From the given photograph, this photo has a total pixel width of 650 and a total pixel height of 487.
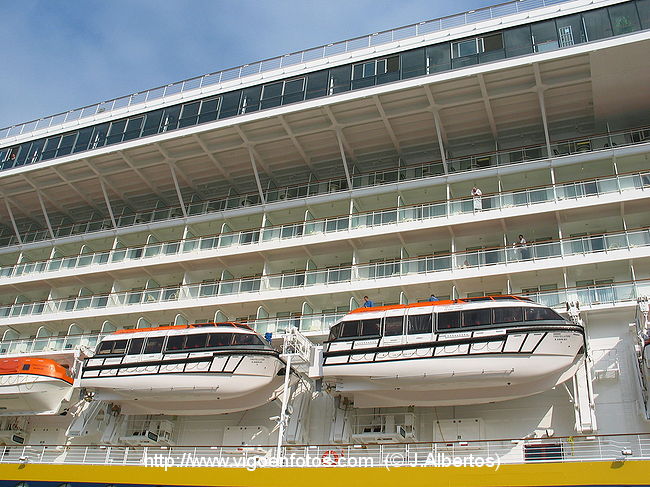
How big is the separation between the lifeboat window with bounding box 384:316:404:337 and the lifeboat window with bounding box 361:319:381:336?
0.78 feet

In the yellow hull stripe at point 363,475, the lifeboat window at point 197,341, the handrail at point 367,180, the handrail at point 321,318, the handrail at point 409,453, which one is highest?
the handrail at point 367,180

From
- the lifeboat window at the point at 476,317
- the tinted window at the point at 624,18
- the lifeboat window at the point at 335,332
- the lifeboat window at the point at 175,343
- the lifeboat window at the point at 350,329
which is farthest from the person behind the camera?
the tinted window at the point at 624,18

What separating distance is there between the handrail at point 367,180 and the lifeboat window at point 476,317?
8105mm

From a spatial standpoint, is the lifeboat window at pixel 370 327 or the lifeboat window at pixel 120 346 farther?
the lifeboat window at pixel 120 346

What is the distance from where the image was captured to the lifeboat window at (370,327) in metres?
18.7

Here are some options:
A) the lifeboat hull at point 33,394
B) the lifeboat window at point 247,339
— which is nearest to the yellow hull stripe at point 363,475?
the lifeboat hull at point 33,394

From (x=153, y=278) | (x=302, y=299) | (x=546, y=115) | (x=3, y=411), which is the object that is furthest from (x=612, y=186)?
(x=3, y=411)

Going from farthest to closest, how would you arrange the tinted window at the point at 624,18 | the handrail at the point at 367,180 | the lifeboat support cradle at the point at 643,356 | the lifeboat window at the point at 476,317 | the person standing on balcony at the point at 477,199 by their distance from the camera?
1. the handrail at the point at 367,180
2. the person standing on balcony at the point at 477,199
3. the tinted window at the point at 624,18
4. the lifeboat window at the point at 476,317
5. the lifeboat support cradle at the point at 643,356

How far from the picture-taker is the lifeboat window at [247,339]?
2047cm

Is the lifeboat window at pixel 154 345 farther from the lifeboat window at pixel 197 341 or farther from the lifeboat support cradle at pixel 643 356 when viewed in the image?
the lifeboat support cradle at pixel 643 356

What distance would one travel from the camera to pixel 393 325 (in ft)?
61.1

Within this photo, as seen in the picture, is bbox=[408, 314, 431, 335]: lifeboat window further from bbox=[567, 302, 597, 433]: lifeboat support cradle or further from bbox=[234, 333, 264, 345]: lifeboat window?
bbox=[234, 333, 264, 345]: lifeboat window

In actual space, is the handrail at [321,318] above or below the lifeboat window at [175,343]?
above

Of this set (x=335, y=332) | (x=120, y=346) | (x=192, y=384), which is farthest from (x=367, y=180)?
(x=120, y=346)
